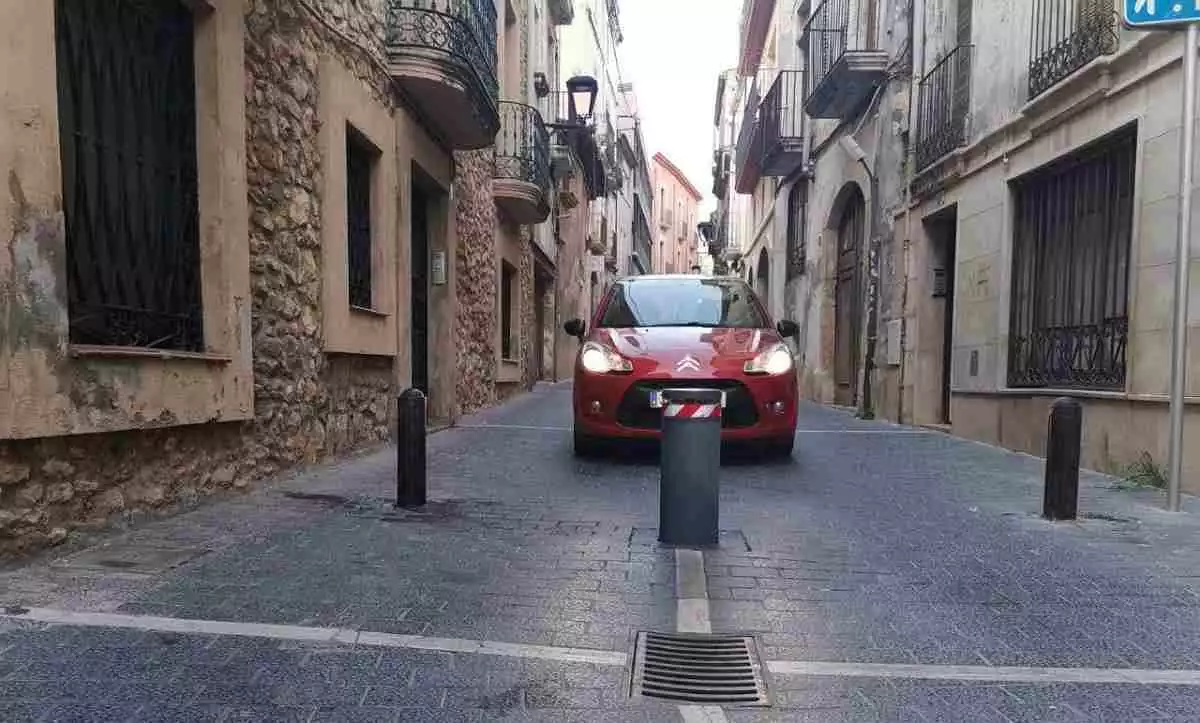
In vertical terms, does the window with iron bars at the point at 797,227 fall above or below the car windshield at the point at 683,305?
above

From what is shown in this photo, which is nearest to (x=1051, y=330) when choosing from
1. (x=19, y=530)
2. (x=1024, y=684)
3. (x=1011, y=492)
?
(x=1011, y=492)

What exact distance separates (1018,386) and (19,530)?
7890 millimetres

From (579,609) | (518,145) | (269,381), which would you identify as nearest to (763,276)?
(518,145)

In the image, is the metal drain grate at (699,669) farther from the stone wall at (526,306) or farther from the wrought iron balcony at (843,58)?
the stone wall at (526,306)

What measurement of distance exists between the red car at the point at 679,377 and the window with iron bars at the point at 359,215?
215 cm

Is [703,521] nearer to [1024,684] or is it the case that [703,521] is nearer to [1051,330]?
[1024,684]

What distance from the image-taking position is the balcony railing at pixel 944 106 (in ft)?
29.3

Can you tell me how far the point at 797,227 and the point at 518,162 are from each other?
807cm

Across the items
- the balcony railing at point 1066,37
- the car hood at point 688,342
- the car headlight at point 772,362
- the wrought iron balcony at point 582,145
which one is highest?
the wrought iron balcony at point 582,145

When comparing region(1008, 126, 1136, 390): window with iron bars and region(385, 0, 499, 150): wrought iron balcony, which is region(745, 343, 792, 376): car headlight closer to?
region(1008, 126, 1136, 390): window with iron bars

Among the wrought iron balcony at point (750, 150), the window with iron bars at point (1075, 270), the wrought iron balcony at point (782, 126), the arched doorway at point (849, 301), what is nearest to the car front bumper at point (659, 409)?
the window with iron bars at point (1075, 270)

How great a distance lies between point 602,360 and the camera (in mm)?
6316

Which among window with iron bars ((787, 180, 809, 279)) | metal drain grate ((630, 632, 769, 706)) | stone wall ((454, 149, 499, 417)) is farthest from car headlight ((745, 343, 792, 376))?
window with iron bars ((787, 180, 809, 279))

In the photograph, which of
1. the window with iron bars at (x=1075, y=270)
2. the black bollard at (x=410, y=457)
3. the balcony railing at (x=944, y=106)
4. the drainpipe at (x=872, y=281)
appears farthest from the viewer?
the drainpipe at (x=872, y=281)
